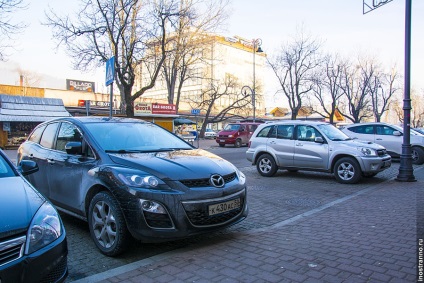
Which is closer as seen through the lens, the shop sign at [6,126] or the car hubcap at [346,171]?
the car hubcap at [346,171]

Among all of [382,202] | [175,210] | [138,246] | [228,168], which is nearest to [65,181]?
[138,246]

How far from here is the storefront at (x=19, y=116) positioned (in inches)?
972

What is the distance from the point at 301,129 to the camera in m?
9.96

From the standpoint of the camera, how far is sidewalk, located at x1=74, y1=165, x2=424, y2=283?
Result: 3.42 meters

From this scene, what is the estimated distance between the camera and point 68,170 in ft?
15.7

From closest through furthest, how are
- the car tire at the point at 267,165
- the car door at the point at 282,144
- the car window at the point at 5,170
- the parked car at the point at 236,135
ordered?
the car window at the point at 5,170 < the car door at the point at 282,144 < the car tire at the point at 267,165 < the parked car at the point at 236,135

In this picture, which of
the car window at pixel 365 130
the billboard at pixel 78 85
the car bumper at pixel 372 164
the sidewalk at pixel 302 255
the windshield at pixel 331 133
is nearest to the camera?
the sidewalk at pixel 302 255

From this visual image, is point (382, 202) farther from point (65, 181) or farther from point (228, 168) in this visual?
point (65, 181)

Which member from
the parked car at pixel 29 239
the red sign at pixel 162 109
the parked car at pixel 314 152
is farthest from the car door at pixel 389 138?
the red sign at pixel 162 109

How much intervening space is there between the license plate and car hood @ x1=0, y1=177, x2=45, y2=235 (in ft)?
5.83

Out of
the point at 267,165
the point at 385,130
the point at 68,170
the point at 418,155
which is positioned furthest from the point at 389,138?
the point at 68,170

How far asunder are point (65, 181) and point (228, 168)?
2.27 metres

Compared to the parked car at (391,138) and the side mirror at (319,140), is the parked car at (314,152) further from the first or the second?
the parked car at (391,138)

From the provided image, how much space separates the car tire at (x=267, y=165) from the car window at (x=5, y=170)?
25.6 feet
